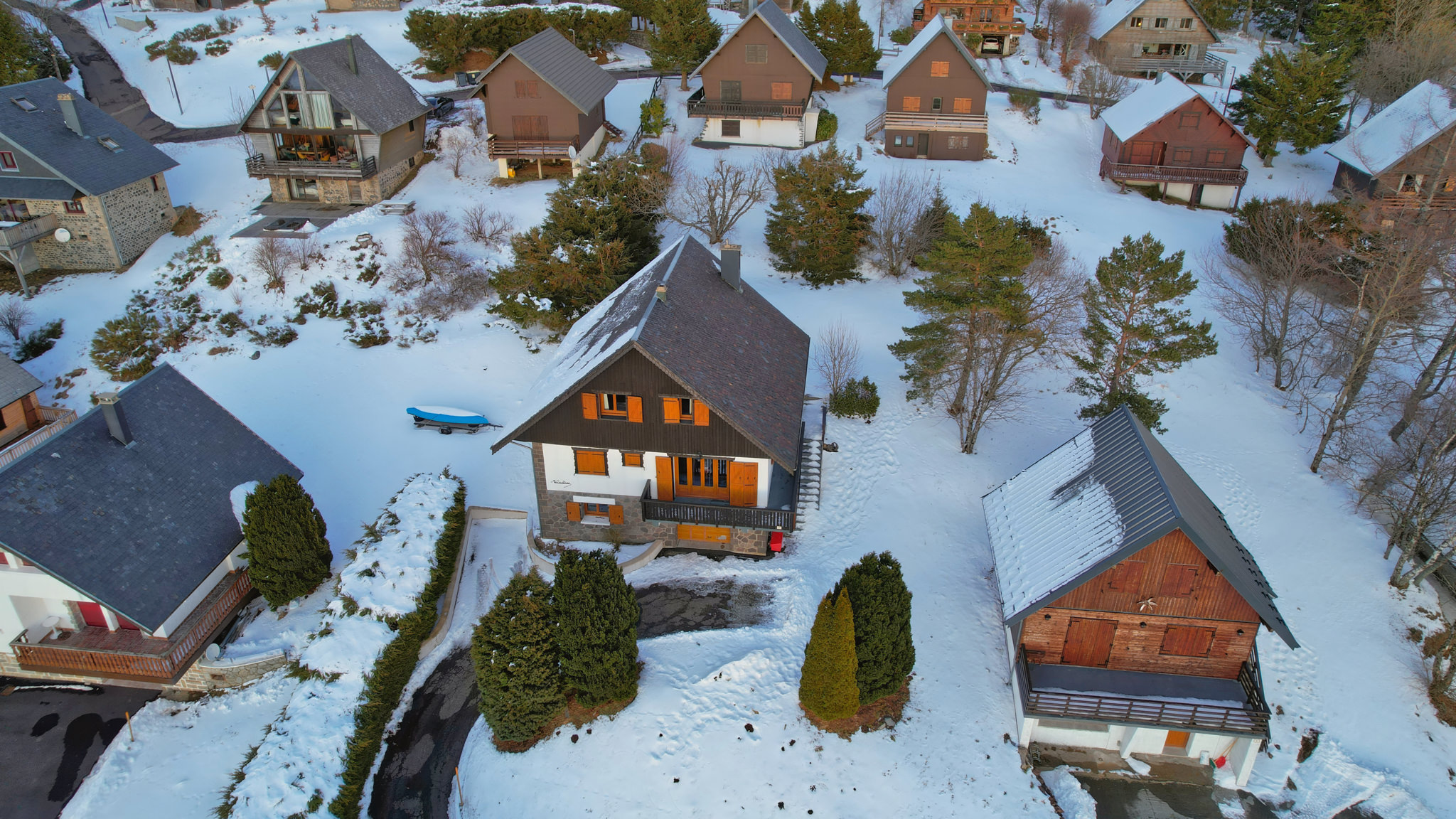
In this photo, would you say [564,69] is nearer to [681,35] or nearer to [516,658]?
[681,35]

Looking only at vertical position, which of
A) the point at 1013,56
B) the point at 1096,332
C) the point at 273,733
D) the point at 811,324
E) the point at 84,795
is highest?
the point at 1013,56

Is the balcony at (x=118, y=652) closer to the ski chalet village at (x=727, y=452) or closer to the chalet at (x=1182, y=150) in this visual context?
the ski chalet village at (x=727, y=452)

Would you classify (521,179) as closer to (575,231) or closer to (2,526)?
(575,231)

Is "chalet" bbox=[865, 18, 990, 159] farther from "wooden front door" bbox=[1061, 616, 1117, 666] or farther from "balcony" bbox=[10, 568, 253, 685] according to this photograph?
"balcony" bbox=[10, 568, 253, 685]

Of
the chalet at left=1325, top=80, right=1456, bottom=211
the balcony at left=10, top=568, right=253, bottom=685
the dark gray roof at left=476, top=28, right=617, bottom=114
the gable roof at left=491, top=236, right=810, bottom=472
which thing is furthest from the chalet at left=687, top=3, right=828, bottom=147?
the balcony at left=10, top=568, right=253, bottom=685

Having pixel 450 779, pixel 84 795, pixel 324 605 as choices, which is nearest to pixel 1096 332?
pixel 450 779

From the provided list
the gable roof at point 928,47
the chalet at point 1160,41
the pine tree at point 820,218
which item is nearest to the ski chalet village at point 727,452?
the pine tree at point 820,218
